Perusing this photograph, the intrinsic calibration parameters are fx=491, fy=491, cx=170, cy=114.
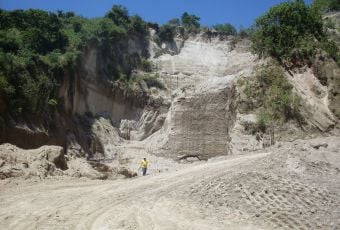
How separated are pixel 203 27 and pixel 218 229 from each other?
135 ft

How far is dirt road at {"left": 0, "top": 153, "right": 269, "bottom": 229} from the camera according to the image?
11.5 meters

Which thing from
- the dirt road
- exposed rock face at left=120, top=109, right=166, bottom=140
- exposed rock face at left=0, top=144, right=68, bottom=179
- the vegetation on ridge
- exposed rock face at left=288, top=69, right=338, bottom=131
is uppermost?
the vegetation on ridge

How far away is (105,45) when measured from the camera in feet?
135

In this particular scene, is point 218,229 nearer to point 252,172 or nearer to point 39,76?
point 252,172

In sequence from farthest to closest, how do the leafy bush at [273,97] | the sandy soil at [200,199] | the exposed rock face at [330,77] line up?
the exposed rock face at [330,77], the leafy bush at [273,97], the sandy soil at [200,199]

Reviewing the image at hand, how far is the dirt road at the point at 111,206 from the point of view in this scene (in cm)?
1154

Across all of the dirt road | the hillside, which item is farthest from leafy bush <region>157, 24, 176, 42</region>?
the dirt road

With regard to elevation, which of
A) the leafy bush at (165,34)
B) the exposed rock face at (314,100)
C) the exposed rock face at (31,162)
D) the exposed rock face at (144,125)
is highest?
the leafy bush at (165,34)

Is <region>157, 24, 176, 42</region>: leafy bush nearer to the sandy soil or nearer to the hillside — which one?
the hillside

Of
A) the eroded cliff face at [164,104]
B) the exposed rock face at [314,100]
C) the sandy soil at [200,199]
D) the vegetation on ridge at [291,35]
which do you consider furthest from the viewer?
the vegetation on ridge at [291,35]

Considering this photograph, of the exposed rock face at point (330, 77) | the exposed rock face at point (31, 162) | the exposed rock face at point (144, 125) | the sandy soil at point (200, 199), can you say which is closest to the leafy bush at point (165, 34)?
the exposed rock face at point (144, 125)

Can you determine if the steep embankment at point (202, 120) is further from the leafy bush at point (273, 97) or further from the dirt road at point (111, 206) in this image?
the dirt road at point (111, 206)

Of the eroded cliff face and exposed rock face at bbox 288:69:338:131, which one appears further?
the eroded cliff face

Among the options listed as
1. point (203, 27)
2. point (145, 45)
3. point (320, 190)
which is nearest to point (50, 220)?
point (320, 190)
